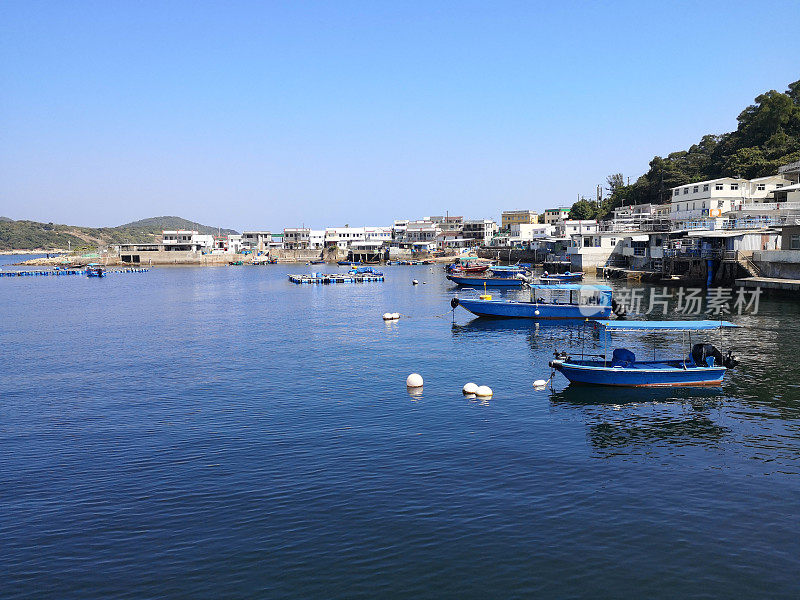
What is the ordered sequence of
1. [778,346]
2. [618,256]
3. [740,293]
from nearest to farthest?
[778,346], [740,293], [618,256]

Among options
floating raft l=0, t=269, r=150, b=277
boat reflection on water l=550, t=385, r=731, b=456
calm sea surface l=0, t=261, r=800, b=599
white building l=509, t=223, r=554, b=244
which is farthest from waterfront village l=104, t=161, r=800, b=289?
floating raft l=0, t=269, r=150, b=277

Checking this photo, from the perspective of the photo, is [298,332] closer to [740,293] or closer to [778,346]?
[778,346]

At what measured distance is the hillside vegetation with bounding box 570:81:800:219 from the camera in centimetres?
11038

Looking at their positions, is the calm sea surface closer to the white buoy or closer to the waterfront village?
the white buoy

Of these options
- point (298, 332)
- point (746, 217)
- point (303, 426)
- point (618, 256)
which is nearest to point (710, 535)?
point (303, 426)

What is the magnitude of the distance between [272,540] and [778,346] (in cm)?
4071

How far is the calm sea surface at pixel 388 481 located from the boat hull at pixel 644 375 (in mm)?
786

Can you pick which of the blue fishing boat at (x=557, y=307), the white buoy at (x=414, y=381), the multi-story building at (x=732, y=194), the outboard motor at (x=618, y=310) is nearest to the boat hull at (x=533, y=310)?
the blue fishing boat at (x=557, y=307)

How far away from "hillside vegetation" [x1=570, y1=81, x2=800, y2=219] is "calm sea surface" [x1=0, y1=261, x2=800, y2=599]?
84665mm

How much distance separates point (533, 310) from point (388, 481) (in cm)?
4253

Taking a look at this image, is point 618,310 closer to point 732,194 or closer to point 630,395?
point 630,395

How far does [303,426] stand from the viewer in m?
27.2

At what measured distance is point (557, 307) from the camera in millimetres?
59562

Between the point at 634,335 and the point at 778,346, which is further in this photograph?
the point at 634,335
